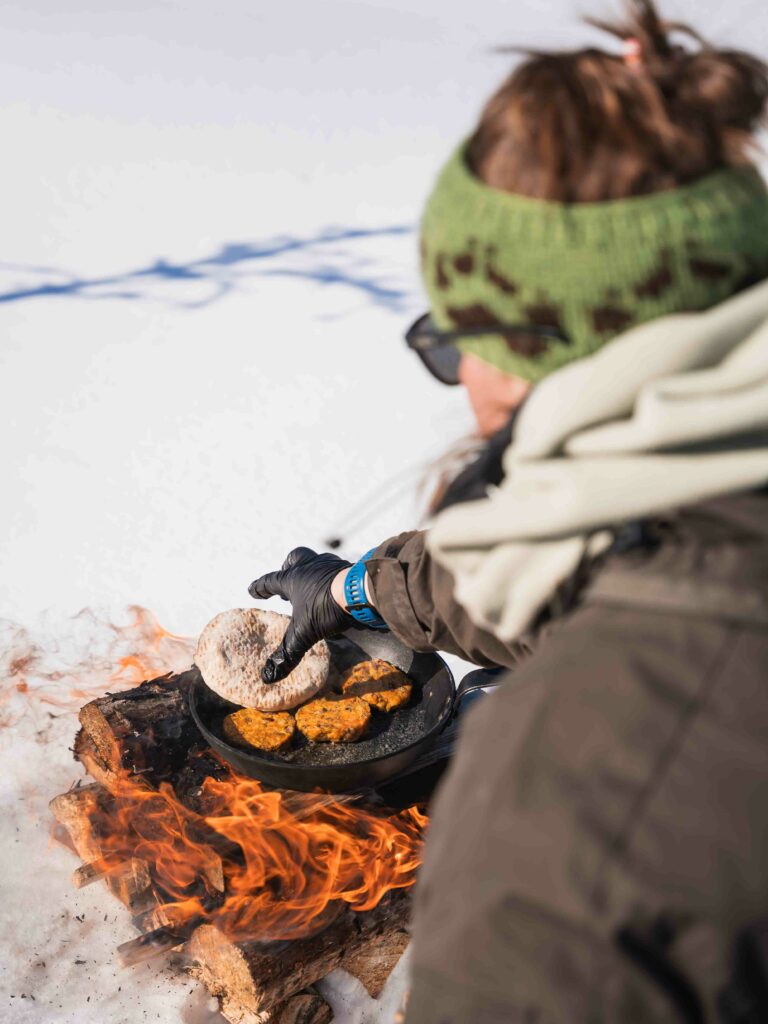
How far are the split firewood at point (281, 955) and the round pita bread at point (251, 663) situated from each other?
599mm

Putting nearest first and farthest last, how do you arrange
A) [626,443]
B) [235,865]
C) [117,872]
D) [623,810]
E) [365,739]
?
[623,810] < [626,443] < [235,865] < [117,872] < [365,739]

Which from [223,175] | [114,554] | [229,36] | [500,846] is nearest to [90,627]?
[114,554]

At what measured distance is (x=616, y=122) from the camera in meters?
1.12

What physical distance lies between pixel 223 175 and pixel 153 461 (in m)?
2.90

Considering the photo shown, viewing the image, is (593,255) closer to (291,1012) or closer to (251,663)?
(251,663)

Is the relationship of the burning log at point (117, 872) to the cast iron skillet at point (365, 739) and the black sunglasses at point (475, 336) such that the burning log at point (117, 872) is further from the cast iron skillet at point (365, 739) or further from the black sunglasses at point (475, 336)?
the black sunglasses at point (475, 336)

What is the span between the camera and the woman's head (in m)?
1.13

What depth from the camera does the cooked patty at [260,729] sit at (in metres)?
2.52

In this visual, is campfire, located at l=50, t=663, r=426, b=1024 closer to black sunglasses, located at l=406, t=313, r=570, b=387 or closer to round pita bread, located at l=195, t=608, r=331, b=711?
round pita bread, located at l=195, t=608, r=331, b=711

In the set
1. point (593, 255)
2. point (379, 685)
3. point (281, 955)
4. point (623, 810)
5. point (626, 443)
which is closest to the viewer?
point (623, 810)

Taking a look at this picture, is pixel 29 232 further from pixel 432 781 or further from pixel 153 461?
pixel 432 781

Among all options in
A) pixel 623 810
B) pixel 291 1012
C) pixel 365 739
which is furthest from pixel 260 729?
pixel 623 810

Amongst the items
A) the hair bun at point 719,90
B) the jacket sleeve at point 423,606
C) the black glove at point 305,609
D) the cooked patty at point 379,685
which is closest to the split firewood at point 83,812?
the black glove at point 305,609

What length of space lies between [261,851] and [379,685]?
0.61 metres
